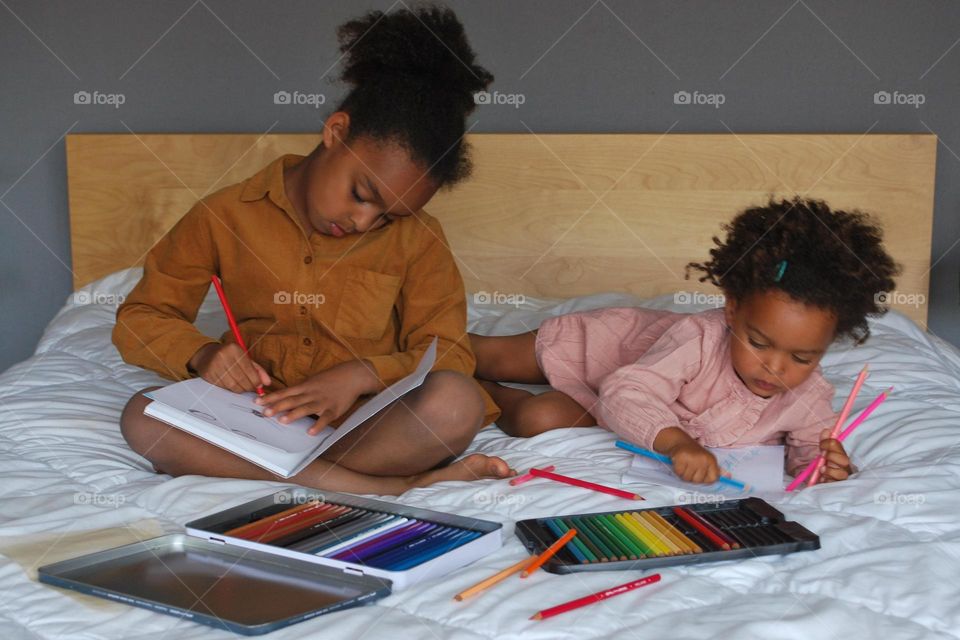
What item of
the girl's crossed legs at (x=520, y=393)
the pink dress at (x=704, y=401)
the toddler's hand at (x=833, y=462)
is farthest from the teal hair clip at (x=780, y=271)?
the girl's crossed legs at (x=520, y=393)

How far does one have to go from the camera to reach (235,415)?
3.98 ft

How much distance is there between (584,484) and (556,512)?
0.27ft

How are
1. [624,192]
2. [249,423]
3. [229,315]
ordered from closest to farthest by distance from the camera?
→ [249,423] < [229,315] < [624,192]

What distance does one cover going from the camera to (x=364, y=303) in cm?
142

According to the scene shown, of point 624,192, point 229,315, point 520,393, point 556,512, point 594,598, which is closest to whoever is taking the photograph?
point 594,598

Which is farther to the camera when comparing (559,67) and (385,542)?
(559,67)

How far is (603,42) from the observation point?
2148 mm

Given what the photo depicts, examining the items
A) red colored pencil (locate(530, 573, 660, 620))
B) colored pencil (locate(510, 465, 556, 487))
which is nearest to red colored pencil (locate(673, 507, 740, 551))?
red colored pencil (locate(530, 573, 660, 620))

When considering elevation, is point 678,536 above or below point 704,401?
below

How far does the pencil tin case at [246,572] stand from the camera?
0.84 m

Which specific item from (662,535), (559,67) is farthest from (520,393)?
(559,67)

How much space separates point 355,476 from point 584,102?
121cm

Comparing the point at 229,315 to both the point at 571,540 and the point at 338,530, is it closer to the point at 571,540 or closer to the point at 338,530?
the point at 338,530

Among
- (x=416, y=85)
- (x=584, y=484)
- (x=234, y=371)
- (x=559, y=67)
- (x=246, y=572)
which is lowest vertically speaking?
(x=246, y=572)
